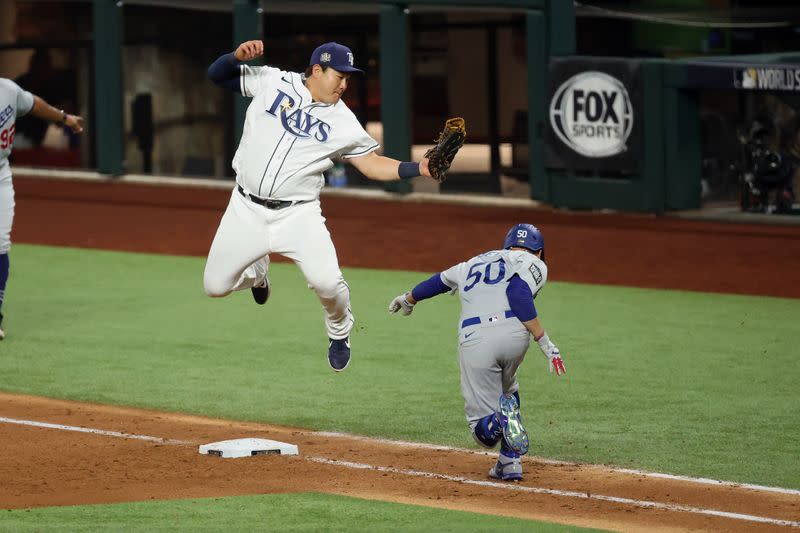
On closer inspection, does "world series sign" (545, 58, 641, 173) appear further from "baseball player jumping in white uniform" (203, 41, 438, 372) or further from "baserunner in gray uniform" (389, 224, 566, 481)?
"baserunner in gray uniform" (389, 224, 566, 481)

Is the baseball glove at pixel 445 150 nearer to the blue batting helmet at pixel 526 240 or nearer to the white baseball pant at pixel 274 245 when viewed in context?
the blue batting helmet at pixel 526 240

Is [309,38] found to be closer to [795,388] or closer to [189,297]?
[189,297]

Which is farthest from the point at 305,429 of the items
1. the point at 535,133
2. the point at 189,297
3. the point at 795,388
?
the point at 535,133

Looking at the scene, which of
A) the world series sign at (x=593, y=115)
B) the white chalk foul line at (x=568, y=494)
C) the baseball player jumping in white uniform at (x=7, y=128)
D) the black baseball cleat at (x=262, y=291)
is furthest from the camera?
the world series sign at (x=593, y=115)

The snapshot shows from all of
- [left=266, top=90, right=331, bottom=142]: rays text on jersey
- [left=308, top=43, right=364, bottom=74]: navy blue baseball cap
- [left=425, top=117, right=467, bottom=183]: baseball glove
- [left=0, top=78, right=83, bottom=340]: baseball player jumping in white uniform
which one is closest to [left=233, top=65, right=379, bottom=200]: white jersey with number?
[left=266, top=90, right=331, bottom=142]: rays text on jersey

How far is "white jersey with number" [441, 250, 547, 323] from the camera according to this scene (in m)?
8.18

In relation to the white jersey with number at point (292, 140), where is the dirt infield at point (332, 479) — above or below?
below

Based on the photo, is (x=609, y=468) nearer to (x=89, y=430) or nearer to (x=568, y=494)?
(x=568, y=494)

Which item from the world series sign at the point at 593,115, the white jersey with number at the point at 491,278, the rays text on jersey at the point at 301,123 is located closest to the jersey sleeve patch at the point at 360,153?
the rays text on jersey at the point at 301,123

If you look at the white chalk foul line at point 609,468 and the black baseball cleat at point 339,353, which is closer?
the white chalk foul line at point 609,468

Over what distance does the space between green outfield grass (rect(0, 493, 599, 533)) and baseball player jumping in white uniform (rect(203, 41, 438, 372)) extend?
5.23ft

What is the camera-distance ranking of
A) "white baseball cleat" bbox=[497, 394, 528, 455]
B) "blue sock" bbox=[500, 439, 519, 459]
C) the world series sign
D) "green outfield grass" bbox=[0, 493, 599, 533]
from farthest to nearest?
1. the world series sign
2. "blue sock" bbox=[500, 439, 519, 459]
3. "white baseball cleat" bbox=[497, 394, 528, 455]
4. "green outfield grass" bbox=[0, 493, 599, 533]

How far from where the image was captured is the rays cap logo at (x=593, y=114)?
58.1 feet

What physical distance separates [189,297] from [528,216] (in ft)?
17.1
